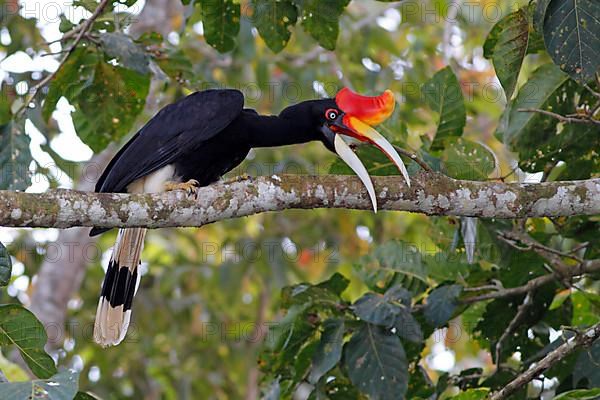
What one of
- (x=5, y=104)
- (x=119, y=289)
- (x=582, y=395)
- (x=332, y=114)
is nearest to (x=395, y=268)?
(x=332, y=114)

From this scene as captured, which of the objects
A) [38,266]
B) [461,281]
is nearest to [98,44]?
[461,281]

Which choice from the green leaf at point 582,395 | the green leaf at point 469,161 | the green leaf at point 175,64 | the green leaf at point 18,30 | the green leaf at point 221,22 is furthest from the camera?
the green leaf at point 18,30

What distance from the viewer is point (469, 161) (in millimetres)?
3418

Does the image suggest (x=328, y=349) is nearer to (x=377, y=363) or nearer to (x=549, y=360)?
(x=377, y=363)

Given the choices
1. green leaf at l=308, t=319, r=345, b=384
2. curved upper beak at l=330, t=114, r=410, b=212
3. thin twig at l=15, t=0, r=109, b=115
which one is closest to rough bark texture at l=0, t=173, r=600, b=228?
curved upper beak at l=330, t=114, r=410, b=212

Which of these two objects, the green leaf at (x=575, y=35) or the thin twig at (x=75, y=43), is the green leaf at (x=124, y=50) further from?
the green leaf at (x=575, y=35)

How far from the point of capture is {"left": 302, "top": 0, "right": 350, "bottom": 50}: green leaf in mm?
3873

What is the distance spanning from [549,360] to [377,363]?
66 centimetres

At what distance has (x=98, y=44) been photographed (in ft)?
12.4

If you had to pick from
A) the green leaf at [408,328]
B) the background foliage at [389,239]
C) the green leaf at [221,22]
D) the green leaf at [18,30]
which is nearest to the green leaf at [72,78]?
the background foliage at [389,239]

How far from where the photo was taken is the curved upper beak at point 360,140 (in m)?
3.04

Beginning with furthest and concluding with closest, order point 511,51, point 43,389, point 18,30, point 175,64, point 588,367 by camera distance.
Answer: point 18,30 → point 175,64 → point 511,51 → point 588,367 → point 43,389

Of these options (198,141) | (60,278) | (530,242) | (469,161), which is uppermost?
(469,161)

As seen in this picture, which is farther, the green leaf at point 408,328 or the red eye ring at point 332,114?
the red eye ring at point 332,114
